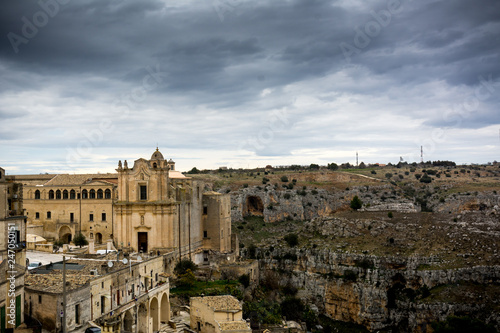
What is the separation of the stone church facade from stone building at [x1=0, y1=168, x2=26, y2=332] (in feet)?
68.7

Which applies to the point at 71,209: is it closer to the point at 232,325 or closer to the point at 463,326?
the point at 232,325

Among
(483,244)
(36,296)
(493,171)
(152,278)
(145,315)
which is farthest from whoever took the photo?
(493,171)

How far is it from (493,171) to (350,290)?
79.5 meters

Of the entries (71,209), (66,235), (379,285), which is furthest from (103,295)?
(379,285)

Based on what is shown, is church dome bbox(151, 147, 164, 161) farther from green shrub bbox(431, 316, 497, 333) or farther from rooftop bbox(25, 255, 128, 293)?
green shrub bbox(431, 316, 497, 333)

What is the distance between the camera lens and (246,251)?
6350cm

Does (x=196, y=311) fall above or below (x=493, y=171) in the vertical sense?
below

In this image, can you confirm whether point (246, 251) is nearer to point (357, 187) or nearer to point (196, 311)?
point (196, 311)

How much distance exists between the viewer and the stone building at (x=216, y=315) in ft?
107

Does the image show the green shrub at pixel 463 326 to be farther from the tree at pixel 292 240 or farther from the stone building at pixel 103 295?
the tree at pixel 292 240

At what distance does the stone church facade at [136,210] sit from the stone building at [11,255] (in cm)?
2095

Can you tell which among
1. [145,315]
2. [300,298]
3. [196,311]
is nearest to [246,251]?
[300,298]

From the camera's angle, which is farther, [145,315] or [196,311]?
[196,311]

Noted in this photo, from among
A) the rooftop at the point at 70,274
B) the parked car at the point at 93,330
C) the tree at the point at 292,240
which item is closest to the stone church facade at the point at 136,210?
the tree at the point at 292,240
